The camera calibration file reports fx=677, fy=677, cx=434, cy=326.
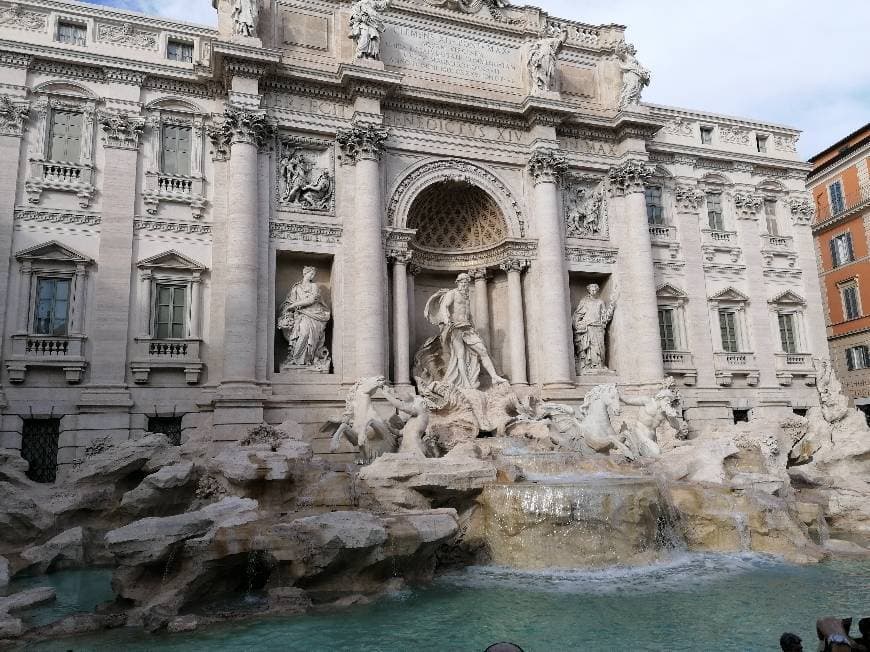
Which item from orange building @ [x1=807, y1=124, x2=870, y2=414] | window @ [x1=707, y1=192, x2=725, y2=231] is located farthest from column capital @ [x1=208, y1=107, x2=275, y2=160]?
orange building @ [x1=807, y1=124, x2=870, y2=414]

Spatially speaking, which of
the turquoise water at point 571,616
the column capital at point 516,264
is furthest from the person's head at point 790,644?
the column capital at point 516,264

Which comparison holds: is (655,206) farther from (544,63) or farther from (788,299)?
(544,63)

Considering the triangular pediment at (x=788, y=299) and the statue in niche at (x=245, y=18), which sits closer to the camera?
the statue in niche at (x=245, y=18)

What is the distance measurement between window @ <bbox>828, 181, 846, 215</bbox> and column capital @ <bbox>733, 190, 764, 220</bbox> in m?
9.39

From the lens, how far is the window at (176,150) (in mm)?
17719

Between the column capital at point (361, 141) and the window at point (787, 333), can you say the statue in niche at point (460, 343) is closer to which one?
the column capital at point (361, 141)

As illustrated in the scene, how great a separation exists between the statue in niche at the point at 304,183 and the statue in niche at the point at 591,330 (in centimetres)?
823

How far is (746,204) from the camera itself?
23.8 meters

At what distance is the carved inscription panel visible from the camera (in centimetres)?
1975

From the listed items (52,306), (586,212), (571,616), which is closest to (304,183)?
(52,306)

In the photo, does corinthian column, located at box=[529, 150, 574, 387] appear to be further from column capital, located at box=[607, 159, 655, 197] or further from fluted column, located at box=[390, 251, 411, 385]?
fluted column, located at box=[390, 251, 411, 385]

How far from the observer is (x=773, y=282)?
2364 centimetres

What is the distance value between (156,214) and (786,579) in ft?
51.6

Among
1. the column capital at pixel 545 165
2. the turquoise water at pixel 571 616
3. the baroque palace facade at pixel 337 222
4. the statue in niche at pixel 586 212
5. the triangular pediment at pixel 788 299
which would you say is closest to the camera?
the turquoise water at pixel 571 616
